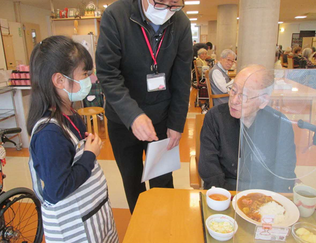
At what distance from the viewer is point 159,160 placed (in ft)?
4.33

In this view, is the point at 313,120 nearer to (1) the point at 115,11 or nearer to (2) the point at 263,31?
(1) the point at 115,11

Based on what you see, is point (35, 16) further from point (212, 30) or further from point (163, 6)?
point (212, 30)

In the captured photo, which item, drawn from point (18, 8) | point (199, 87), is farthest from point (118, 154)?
point (18, 8)

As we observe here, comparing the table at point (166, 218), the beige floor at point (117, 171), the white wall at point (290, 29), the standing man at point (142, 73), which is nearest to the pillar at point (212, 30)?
the white wall at point (290, 29)

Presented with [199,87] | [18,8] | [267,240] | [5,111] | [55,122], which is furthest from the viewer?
[18,8]

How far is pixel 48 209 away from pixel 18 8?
29.8ft

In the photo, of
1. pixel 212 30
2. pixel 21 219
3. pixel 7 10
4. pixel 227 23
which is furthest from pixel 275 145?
pixel 212 30

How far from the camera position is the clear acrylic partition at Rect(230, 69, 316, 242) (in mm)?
668

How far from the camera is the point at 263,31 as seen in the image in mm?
4332

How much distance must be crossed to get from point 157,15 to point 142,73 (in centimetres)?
27

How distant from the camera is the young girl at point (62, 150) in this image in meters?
0.86

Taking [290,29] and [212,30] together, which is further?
[290,29]

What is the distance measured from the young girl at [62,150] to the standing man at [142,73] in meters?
0.16

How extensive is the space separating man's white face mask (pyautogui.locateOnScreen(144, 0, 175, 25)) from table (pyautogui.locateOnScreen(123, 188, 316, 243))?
77 centimetres
